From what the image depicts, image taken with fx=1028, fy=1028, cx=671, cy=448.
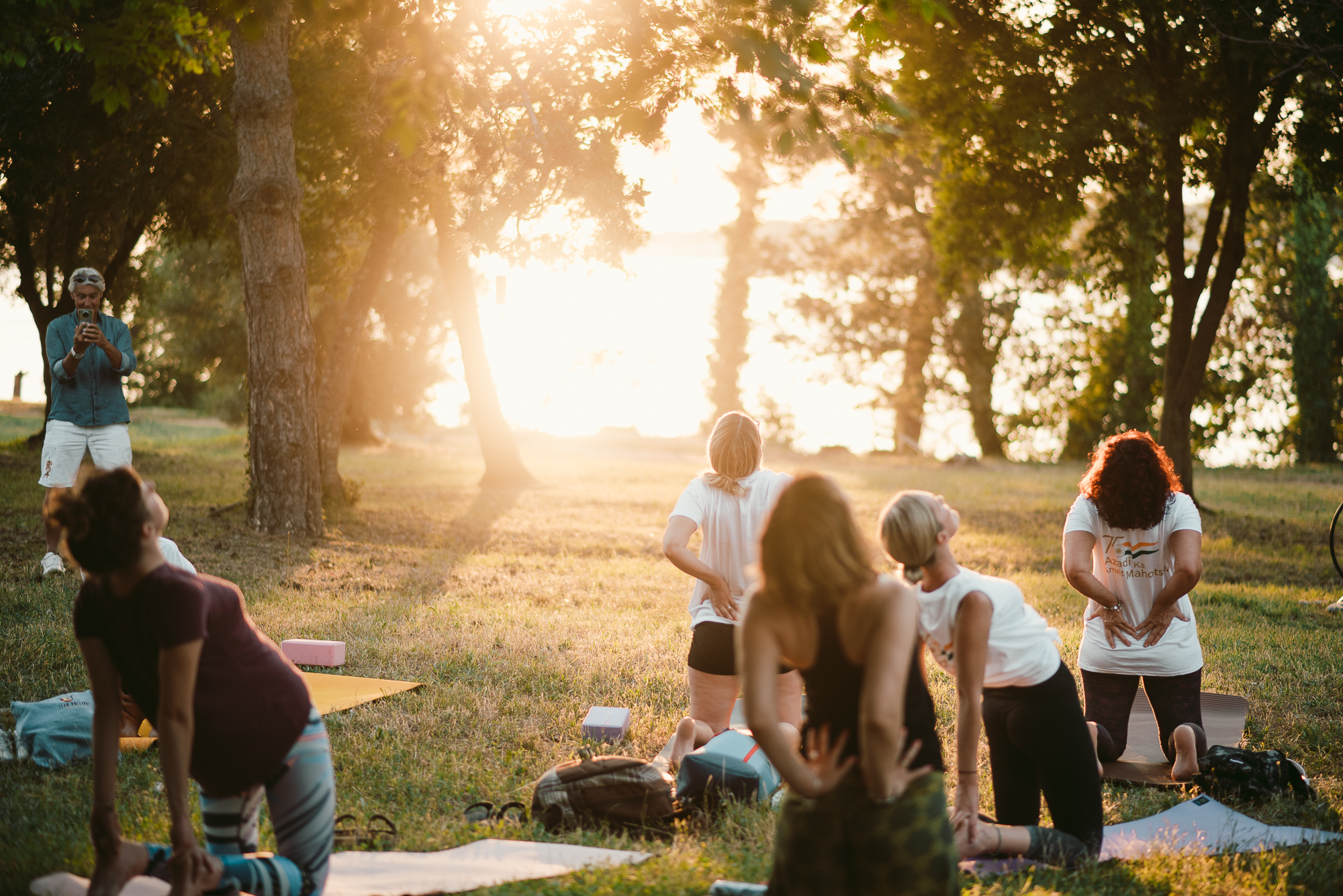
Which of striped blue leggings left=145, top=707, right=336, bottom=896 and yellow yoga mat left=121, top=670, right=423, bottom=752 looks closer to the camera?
striped blue leggings left=145, top=707, right=336, bottom=896

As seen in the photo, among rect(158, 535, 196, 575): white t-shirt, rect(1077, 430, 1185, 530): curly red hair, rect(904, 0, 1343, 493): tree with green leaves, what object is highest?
rect(904, 0, 1343, 493): tree with green leaves

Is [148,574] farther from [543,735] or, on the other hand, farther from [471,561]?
[471,561]

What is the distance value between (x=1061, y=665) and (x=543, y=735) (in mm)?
2910

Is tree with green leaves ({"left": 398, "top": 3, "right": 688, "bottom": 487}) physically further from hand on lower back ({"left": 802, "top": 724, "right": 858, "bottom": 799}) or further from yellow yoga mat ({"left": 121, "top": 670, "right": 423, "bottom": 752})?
hand on lower back ({"left": 802, "top": 724, "right": 858, "bottom": 799})

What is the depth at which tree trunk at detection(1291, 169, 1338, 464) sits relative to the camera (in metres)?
27.9

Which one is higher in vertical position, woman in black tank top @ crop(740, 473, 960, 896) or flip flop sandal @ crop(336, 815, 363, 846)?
woman in black tank top @ crop(740, 473, 960, 896)

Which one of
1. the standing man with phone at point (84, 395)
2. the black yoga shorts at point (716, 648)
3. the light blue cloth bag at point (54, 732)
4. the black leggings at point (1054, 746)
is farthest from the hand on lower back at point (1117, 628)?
the standing man with phone at point (84, 395)

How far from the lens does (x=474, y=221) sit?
11781 millimetres

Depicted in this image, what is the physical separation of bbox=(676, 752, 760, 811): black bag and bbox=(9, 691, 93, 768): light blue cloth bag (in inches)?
110

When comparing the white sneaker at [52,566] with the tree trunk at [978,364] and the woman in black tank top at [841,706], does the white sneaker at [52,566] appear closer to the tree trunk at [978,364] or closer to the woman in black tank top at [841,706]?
the woman in black tank top at [841,706]

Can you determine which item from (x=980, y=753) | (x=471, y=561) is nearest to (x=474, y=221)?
(x=471, y=561)

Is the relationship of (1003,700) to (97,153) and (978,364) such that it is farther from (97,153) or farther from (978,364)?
(978,364)

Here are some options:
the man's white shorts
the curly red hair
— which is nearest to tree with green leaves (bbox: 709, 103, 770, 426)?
the man's white shorts

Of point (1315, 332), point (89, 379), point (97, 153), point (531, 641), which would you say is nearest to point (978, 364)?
point (1315, 332)
